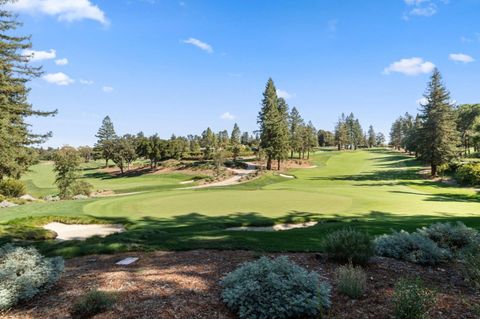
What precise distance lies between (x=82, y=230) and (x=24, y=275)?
1033 centimetres

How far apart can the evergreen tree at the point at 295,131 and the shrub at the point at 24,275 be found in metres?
60.8

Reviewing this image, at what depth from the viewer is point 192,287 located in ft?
17.6

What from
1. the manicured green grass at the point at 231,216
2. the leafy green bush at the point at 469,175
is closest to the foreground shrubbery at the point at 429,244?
the manicured green grass at the point at 231,216

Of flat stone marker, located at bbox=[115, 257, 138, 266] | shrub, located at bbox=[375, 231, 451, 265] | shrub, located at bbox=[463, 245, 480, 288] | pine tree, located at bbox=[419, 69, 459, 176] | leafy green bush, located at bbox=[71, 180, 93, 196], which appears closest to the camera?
shrub, located at bbox=[463, 245, 480, 288]

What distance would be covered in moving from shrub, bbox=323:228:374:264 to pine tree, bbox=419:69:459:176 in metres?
40.8

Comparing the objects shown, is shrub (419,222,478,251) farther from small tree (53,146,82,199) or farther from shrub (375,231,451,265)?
small tree (53,146,82,199)

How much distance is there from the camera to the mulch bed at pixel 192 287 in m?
4.52

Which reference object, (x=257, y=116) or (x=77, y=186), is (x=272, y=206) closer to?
(x=77, y=186)

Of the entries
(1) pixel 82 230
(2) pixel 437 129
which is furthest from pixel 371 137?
(1) pixel 82 230

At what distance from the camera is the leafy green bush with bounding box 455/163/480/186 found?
32.4 m

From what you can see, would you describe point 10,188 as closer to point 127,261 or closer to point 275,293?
point 127,261

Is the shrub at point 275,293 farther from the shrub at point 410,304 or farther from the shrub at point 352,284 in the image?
the shrub at point 410,304

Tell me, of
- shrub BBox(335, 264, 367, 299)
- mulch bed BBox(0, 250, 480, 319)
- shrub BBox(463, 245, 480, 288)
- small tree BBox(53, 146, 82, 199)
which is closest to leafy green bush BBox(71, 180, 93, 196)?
small tree BBox(53, 146, 82, 199)

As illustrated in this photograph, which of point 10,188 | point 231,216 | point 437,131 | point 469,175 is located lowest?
point 10,188
